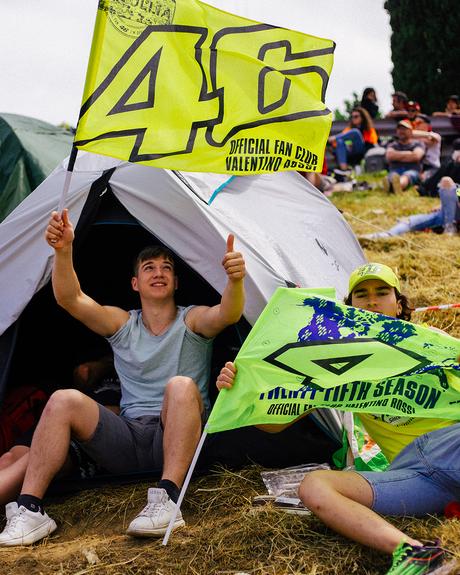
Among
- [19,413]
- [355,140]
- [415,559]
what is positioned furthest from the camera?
[355,140]

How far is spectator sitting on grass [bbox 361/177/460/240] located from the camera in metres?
8.02

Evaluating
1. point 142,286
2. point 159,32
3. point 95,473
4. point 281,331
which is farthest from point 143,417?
point 159,32

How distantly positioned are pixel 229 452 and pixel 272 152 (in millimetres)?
1450

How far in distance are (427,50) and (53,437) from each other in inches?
702

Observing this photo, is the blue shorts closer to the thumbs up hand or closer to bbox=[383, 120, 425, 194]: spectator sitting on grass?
the thumbs up hand

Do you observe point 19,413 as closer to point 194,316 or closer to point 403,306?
point 194,316

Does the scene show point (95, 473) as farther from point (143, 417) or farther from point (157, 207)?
point (157, 207)

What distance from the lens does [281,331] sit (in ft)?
11.4

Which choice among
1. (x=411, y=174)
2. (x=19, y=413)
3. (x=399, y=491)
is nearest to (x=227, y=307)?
(x=399, y=491)

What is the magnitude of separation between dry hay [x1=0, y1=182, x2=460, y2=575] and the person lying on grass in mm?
79

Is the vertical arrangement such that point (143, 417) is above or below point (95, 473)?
above

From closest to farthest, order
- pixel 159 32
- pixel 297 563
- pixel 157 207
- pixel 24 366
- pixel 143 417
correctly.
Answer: pixel 297 563 → pixel 159 32 → pixel 143 417 → pixel 157 207 → pixel 24 366

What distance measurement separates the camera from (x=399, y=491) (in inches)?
124

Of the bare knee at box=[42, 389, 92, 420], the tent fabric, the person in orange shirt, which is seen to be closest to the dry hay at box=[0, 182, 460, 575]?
the bare knee at box=[42, 389, 92, 420]
